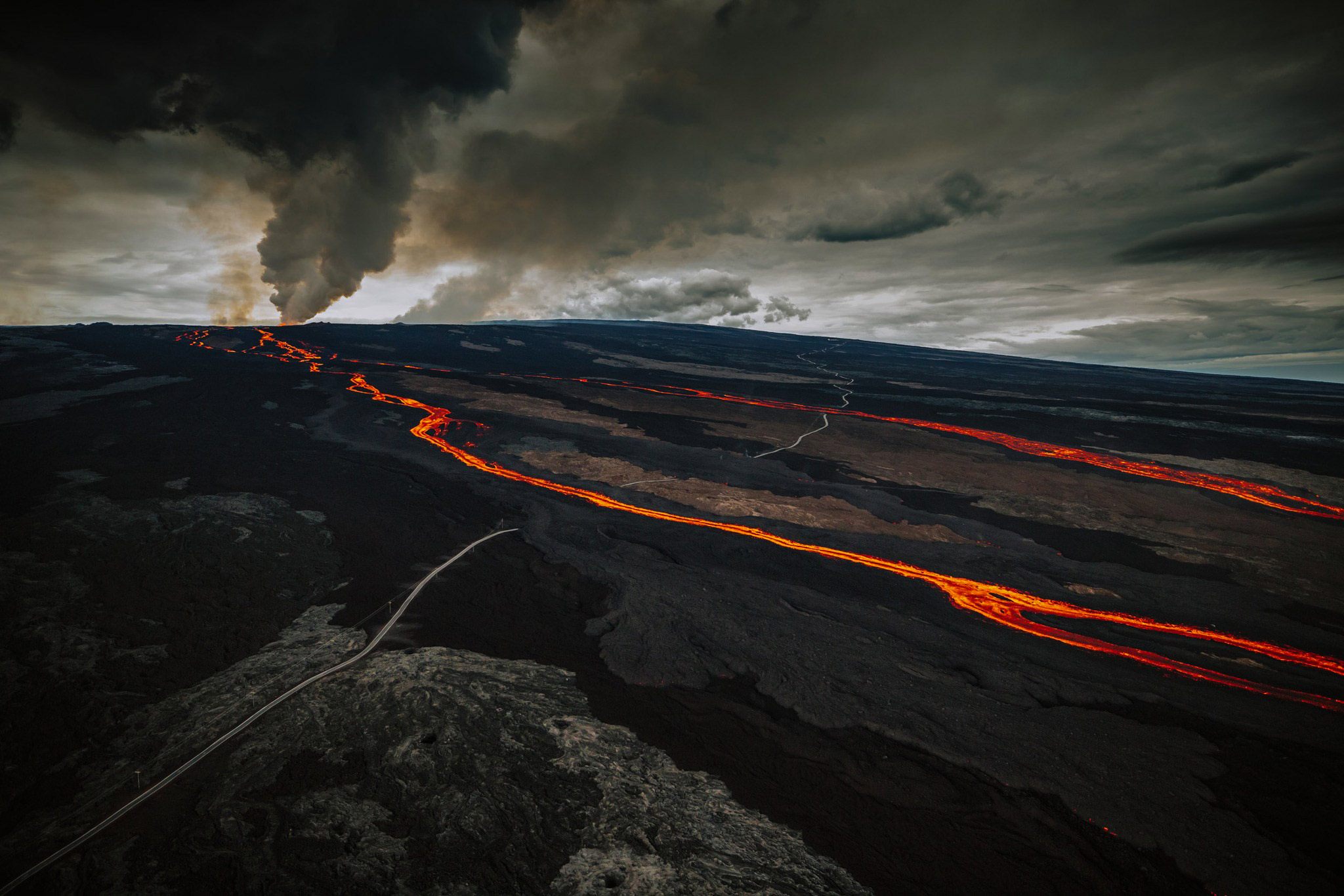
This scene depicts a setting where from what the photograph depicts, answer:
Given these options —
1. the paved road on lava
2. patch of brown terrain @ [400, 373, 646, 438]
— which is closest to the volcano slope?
the paved road on lava

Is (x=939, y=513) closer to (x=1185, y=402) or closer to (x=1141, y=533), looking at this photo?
(x=1141, y=533)

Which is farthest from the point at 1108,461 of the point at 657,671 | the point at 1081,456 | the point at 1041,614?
the point at 657,671

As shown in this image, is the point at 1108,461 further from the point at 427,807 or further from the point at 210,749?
the point at 210,749

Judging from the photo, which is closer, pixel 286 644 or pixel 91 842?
pixel 91 842

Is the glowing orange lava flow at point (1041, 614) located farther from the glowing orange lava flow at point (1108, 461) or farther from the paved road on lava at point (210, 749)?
the glowing orange lava flow at point (1108, 461)

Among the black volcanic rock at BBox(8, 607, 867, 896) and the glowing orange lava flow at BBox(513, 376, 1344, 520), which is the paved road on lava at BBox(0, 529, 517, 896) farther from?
the glowing orange lava flow at BBox(513, 376, 1344, 520)

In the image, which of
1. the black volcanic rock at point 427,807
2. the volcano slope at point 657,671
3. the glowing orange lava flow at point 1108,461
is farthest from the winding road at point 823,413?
the black volcanic rock at point 427,807

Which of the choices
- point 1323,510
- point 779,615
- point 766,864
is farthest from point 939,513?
point 1323,510
